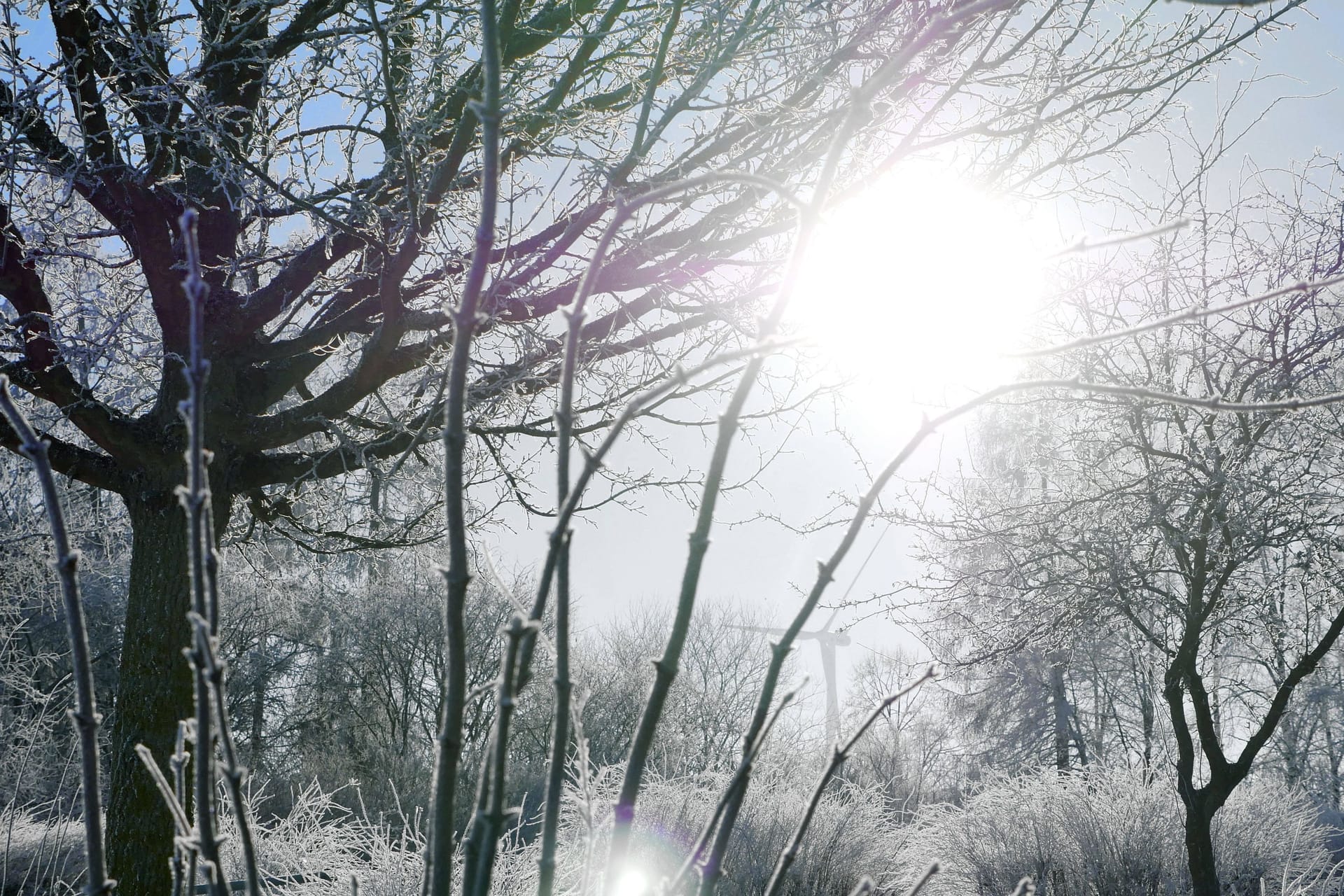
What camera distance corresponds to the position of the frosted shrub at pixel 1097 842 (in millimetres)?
6035

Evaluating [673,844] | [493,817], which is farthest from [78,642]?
[673,844]

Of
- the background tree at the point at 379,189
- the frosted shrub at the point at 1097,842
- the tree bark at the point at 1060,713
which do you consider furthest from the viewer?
the tree bark at the point at 1060,713

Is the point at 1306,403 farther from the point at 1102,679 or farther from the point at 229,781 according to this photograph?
the point at 1102,679

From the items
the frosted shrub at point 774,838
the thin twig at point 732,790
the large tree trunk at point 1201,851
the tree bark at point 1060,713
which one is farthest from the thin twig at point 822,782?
the tree bark at point 1060,713

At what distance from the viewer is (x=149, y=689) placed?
4.00m

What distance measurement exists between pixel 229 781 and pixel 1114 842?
271 inches

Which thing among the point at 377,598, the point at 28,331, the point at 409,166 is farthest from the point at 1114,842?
the point at 377,598

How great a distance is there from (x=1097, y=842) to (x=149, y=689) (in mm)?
5947

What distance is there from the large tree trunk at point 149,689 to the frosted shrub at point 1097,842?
437cm

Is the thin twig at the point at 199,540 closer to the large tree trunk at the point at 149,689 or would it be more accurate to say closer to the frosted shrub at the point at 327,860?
the frosted shrub at the point at 327,860

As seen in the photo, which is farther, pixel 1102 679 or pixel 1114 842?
pixel 1102 679

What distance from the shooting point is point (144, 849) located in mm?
3760

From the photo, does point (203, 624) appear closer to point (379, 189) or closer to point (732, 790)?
point (732, 790)

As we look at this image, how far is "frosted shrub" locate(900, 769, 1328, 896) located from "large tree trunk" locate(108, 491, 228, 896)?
14.4 feet
